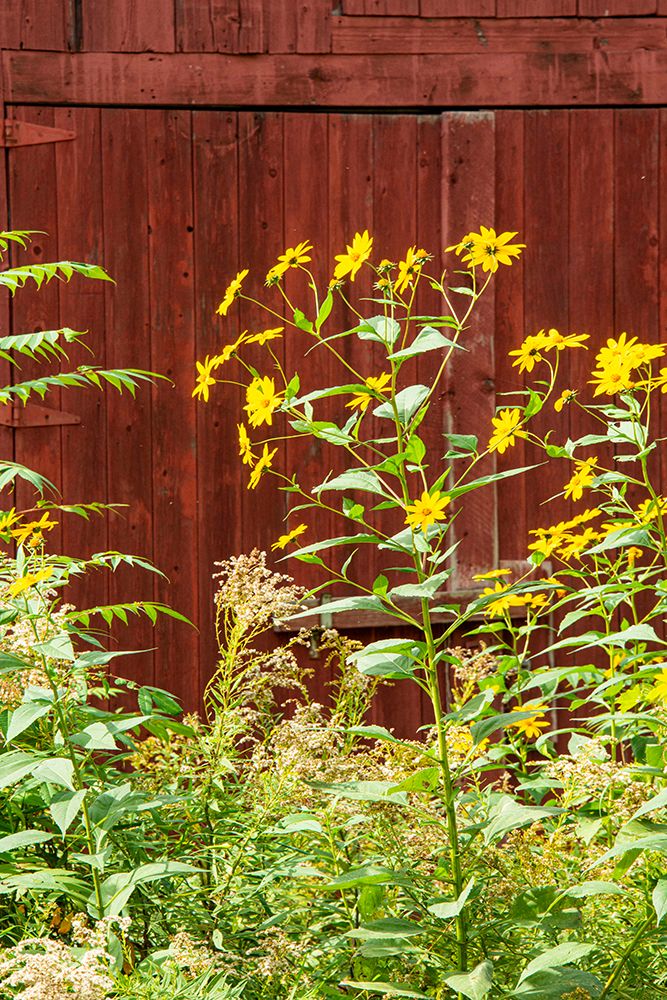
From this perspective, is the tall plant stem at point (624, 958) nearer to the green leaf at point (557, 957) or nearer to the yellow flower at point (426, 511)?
the green leaf at point (557, 957)

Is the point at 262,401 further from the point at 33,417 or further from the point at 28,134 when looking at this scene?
the point at 28,134

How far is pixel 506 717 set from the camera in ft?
5.93

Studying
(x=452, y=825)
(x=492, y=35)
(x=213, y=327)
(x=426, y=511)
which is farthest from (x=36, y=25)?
(x=452, y=825)

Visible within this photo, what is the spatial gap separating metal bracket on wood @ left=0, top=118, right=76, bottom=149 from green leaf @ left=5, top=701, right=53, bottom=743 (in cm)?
288

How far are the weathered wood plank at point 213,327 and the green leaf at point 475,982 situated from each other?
271 cm

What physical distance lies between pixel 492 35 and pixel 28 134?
166 cm

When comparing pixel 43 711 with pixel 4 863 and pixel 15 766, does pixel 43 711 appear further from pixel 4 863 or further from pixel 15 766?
pixel 4 863

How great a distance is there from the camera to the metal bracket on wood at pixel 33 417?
4.24 m

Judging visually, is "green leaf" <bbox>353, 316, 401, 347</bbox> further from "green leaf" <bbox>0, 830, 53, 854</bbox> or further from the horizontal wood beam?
the horizontal wood beam

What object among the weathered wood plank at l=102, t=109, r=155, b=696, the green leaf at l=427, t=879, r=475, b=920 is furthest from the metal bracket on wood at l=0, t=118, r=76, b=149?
the green leaf at l=427, t=879, r=475, b=920

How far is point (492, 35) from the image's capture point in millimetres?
4523

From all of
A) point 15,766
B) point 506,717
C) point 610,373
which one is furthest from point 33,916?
point 610,373

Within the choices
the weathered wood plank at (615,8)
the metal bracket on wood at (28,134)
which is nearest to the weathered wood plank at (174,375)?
the metal bracket on wood at (28,134)

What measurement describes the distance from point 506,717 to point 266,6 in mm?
3311
